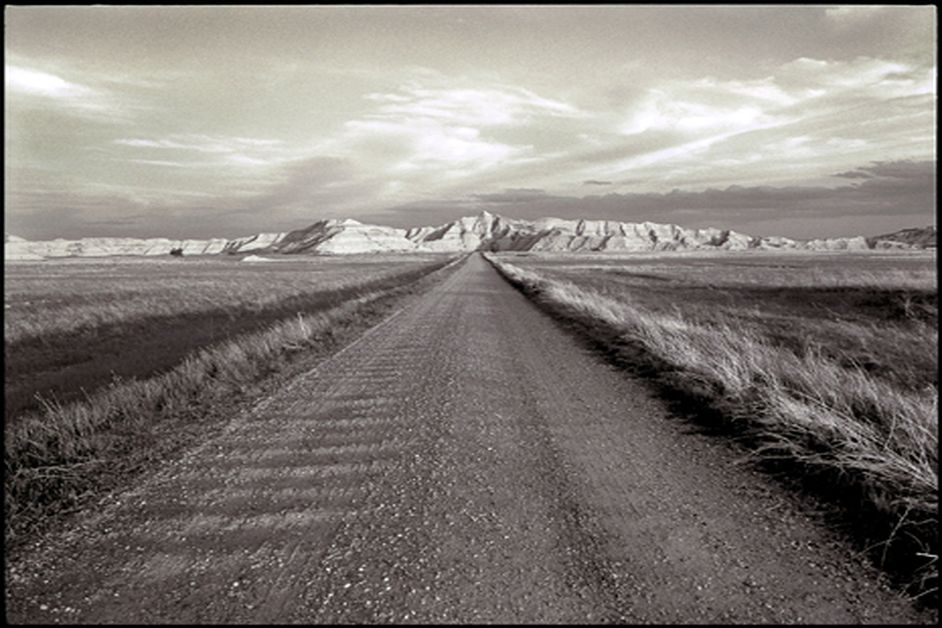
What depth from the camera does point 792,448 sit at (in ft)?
17.0

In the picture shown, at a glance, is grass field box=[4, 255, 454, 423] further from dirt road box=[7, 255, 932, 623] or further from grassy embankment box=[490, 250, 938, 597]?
grassy embankment box=[490, 250, 938, 597]

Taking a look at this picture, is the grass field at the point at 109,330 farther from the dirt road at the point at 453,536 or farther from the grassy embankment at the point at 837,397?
the grassy embankment at the point at 837,397

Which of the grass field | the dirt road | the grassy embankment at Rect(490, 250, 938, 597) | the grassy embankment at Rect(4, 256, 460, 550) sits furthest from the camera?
the grass field

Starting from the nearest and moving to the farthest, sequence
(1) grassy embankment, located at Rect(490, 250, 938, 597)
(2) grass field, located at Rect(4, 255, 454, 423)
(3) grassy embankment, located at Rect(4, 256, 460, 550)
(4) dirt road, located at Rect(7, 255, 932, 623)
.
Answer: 1. (4) dirt road, located at Rect(7, 255, 932, 623)
2. (1) grassy embankment, located at Rect(490, 250, 938, 597)
3. (3) grassy embankment, located at Rect(4, 256, 460, 550)
4. (2) grass field, located at Rect(4, 255, 454, 423)

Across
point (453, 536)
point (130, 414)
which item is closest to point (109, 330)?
point (130, 414)

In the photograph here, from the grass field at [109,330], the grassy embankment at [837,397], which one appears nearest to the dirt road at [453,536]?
the grassy embankment at [837,397]

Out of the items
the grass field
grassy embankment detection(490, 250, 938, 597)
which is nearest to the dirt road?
grassy embankment detection(490, 250, 938, 597)

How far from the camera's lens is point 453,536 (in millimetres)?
3906

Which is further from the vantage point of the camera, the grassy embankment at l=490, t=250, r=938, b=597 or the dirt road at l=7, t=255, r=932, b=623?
the grassy embankment at l=490, t=250, r=938, b=597

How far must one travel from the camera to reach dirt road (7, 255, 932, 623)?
3.14 meters

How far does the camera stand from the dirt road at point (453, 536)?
314 centimetres

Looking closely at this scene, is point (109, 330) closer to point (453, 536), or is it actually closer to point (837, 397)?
point (453, 536)

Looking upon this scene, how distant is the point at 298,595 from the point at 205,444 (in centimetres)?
336

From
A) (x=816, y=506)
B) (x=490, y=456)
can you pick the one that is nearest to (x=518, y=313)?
(x=490, y=456)
